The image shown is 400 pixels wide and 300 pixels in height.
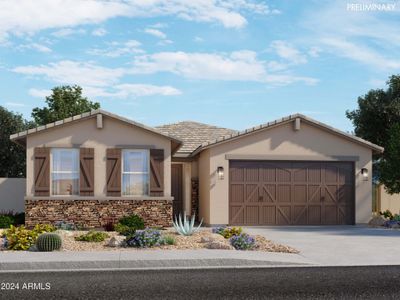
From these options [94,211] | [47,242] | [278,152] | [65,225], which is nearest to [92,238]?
[47,242]

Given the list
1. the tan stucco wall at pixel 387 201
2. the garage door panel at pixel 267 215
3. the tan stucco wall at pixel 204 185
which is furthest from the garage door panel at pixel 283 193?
the tan stucco wall at pixel 387 201

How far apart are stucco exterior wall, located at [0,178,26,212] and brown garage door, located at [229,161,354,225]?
9.57 meters

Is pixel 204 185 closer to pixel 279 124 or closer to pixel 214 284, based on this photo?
pixel 279 124

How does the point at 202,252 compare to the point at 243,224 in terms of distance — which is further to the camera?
the point at 243,224

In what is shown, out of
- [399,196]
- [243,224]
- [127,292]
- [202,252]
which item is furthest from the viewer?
[399,196]

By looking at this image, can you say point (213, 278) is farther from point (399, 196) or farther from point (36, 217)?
point (399, 196)

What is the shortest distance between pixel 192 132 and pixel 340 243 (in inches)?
547

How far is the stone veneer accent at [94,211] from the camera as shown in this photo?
2164 cm

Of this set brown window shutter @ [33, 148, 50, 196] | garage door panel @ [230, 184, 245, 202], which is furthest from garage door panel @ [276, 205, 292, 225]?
brown window shutter @ [33, 148, 50, 196]

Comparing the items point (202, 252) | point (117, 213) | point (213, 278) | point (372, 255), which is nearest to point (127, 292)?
point (213, 278)

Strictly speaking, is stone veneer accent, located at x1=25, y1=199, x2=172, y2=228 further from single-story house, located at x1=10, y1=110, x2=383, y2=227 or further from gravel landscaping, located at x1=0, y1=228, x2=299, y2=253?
gravel landscaping, located at x1=0, y1=228, x2=299, y2=253

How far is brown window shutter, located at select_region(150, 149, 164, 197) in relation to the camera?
72.8 feet

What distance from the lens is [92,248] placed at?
15.4 m

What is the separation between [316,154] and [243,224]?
156 inches
